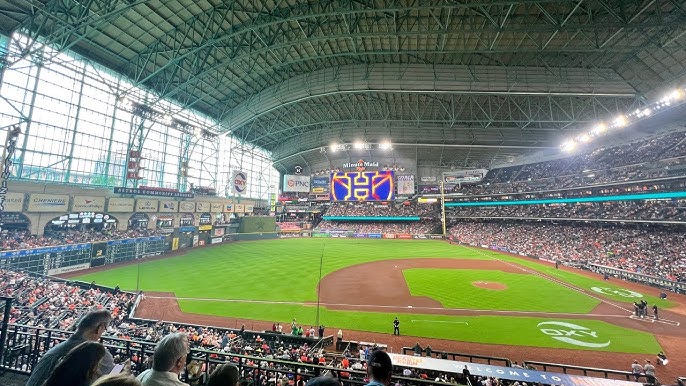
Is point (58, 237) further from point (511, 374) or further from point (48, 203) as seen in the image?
point (511, 374)

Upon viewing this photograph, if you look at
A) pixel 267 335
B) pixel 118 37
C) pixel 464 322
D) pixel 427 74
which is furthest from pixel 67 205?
pixel 427 74

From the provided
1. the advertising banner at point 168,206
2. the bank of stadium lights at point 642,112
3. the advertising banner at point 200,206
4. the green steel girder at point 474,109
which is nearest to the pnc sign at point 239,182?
the advertising banner at point 200,206

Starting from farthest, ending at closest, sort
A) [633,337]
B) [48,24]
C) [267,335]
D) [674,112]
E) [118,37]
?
[674,112] → [118,37] → [48,24] → [633,337] → [267,335]

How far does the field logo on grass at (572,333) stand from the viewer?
14.9 m

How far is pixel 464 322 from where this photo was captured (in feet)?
57.5

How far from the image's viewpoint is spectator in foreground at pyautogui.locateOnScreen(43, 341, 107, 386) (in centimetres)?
181

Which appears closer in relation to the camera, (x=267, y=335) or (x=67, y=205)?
(x=267, y=335)

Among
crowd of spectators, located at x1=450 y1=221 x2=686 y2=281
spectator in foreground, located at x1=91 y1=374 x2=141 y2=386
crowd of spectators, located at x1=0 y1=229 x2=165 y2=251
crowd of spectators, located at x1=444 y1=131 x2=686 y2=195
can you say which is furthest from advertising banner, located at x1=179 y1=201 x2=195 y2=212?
crowd of spectators, located at x1=444 y1=131 x2=686 y2=195

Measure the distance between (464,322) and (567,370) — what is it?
5607 mm

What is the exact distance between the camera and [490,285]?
82.1 feet

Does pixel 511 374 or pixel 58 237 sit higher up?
pixel 58 237

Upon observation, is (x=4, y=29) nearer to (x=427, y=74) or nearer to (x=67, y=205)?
(x=67, y=205)

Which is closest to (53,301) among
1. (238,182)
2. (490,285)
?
(490,285)

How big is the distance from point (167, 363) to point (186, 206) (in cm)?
5055
